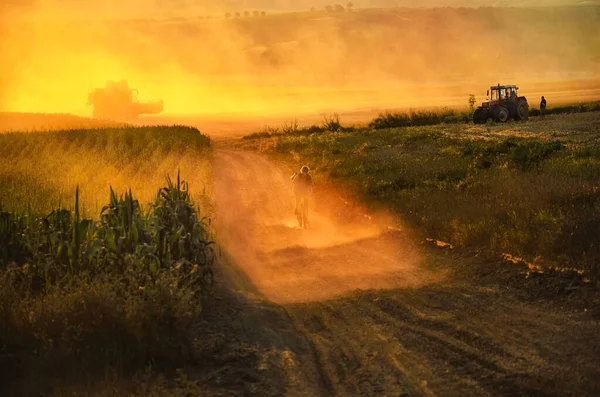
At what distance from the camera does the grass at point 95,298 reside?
27.6 ft

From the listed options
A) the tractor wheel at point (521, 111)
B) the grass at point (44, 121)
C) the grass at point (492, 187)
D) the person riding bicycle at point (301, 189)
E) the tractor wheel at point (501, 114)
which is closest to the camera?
the grass at point (492, 187)

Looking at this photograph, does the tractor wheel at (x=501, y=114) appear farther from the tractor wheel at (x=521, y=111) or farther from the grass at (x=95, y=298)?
the grass at (x=95, y=298)

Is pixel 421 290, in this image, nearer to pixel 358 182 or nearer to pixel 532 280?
pixel 532 280

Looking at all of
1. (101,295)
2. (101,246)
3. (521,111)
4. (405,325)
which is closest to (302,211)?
(405,325)

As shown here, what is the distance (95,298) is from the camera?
8812mm

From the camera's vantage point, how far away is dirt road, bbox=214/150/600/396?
827cm

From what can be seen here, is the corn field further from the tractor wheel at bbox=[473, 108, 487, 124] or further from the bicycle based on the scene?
the tractor wheel at bbox=[473, 108, 487, 124]

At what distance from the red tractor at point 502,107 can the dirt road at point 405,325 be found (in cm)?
4190

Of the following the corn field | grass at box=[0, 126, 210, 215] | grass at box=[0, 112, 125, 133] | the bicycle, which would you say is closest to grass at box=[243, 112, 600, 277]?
the bicycle

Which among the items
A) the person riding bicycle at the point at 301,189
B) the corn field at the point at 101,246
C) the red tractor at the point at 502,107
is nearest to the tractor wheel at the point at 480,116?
the red tractor at the point at 502,107

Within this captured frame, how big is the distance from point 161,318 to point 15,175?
18035mm

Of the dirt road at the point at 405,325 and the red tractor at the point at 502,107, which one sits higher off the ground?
the red tractor at the point at 502,107

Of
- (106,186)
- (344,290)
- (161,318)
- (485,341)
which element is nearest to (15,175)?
(106,186)

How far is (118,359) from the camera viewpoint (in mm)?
8391
